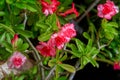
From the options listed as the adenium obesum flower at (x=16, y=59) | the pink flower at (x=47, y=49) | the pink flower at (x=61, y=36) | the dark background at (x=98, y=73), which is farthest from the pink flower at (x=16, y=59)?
the dark background at (x=98, y=73)

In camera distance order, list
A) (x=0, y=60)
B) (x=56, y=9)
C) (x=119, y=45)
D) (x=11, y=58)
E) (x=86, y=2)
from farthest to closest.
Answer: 1. (x=86, y=2)
2. (x=119, y=45)
3. (x=0, y=60)
4. (x=56, y=9)
5. (x=11, y=58)

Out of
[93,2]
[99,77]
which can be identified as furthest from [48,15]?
[99,77]

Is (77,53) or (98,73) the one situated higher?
(77,53)

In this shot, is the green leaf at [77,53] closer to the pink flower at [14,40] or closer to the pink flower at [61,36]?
the pink flower at [61,36]

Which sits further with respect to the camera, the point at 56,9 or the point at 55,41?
the point at 56,9

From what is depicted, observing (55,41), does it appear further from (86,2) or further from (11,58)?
(86,2)

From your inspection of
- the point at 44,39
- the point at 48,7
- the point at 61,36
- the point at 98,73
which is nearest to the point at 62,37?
the point at 61,36

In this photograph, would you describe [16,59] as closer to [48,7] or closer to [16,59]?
[16,59]

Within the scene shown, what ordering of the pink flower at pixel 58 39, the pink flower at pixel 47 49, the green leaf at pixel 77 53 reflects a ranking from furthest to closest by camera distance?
the green leaf at pixel 77 53, the pink flower at pixel 47 49, the pink flower at pixel 58 39

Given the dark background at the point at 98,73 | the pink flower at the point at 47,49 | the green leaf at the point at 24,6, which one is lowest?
the dark background at the point at 98,73

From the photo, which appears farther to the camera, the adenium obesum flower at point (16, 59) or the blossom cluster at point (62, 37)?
the adenium obesum flower at point (16, 59)

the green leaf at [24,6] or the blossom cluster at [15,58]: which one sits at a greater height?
the green leaf at [24,6]
